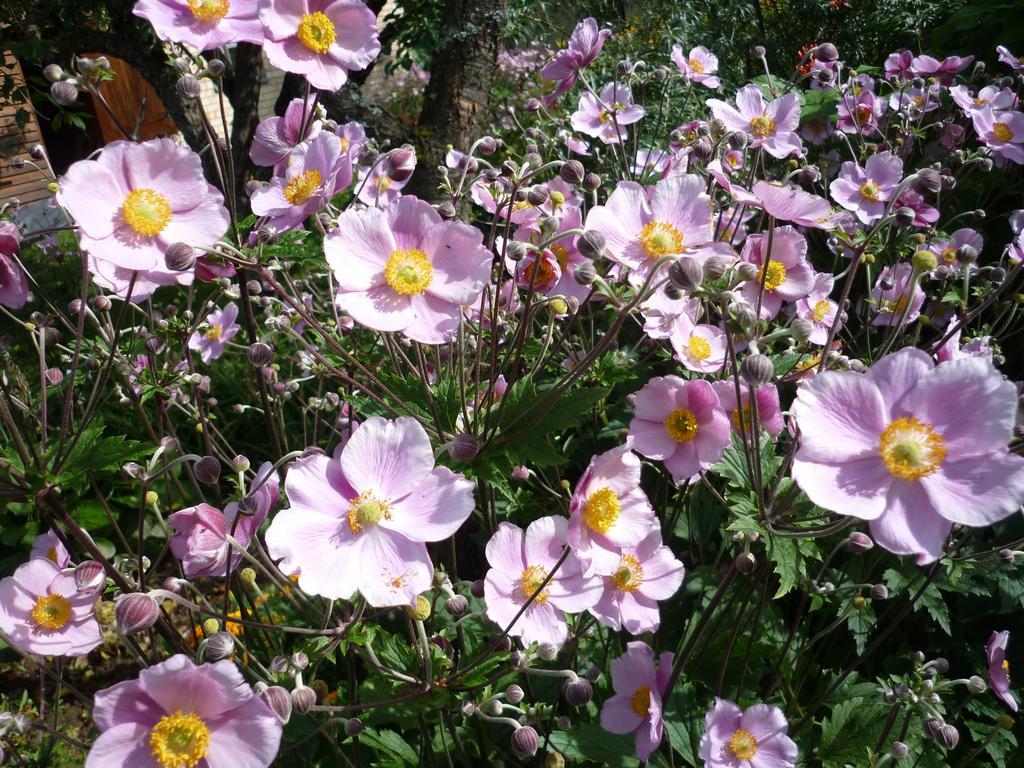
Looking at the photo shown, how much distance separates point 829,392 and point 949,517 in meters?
0.30

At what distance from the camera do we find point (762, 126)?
285 centimetres

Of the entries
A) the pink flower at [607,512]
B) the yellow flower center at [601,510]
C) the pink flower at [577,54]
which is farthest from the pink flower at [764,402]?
the pink flower at [577,54]

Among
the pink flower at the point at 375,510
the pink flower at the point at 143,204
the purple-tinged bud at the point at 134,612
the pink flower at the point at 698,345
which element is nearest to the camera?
the purple-tinged bud at the point at 134,612

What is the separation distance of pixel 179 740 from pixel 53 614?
68 cm

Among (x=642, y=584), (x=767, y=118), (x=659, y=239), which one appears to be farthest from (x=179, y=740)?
(x=767, y=118)

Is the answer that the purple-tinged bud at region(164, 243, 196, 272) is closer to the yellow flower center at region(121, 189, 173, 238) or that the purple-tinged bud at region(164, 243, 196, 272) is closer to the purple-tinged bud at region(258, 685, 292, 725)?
the yellow flower center at region(121, 189, 173, 238)

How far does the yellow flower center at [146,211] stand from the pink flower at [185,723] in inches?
40.7

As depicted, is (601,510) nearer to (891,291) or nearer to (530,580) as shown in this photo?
(530,580)

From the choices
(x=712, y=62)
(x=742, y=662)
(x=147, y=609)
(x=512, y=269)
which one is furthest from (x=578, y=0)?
(x=147, y=609)

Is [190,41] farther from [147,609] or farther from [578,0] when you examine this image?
[578,0]

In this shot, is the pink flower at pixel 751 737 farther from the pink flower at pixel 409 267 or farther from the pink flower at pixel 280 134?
the pink flower at pixel 280 134

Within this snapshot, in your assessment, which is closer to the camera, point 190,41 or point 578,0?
point 190,41

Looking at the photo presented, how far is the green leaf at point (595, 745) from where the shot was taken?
2066mm

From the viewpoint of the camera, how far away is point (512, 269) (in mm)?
2264
